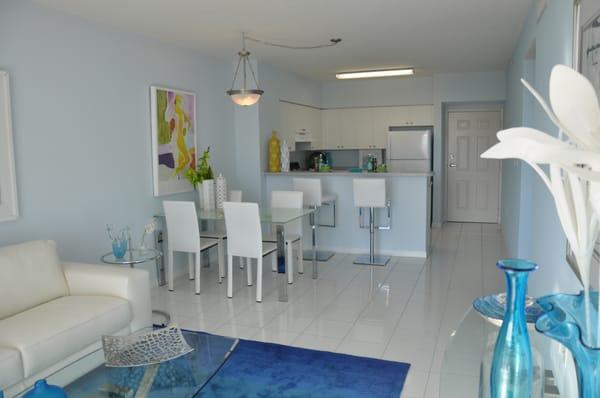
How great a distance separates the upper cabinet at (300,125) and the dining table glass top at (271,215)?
224cm

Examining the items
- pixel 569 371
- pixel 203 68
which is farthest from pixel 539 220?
pixel 203 68

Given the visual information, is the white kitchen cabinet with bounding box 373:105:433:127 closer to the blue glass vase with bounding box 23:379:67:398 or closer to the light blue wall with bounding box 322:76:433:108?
the light blue wall with bounding box 322:76:433:108

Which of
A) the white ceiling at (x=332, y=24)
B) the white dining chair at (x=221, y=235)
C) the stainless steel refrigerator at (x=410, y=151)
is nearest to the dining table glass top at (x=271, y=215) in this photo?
the white dining chair at (x=221, y=235)

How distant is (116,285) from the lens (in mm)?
3318

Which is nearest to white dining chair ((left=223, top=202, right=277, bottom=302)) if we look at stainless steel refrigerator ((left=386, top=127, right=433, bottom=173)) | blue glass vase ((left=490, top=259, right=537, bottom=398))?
blue glass vase ((left=490, top=259, right=537, bottom=398))

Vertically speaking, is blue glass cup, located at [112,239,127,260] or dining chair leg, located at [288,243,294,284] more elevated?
blue glass cup, located at [112,239,127,260]

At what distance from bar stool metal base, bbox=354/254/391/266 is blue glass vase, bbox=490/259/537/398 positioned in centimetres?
465

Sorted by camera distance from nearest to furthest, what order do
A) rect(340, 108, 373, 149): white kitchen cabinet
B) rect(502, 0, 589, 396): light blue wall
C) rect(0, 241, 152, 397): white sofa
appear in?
rect(502, 0, 589, 396): light blue wall → rect(0, 241, 152, 397): white sofa → rect(340, 108, 373, 149): white kitchen cabinet

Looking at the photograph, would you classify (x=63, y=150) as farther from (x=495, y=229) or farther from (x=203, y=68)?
(x=495, y=229)

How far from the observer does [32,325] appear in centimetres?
278

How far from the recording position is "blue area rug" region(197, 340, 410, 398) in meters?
2.86

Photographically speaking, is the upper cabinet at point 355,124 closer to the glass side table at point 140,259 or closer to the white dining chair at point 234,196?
the white dining chair at point 234,196

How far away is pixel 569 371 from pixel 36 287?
307cm

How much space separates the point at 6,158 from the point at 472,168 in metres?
7.18
